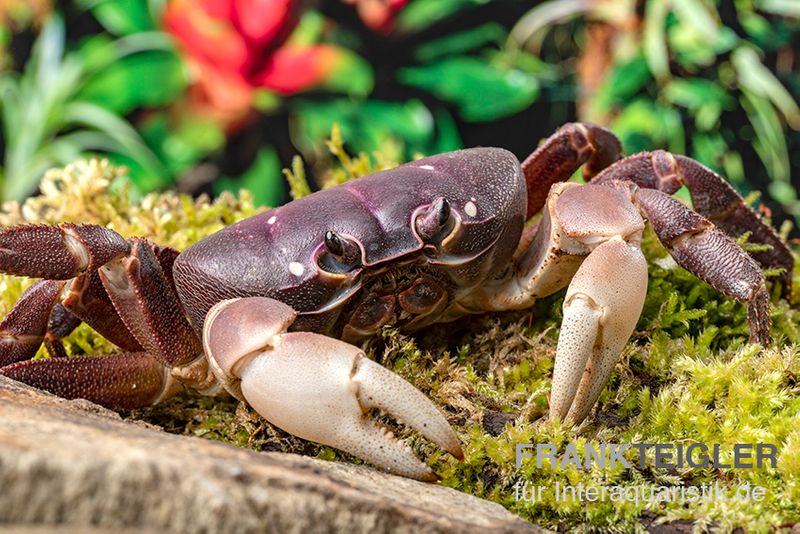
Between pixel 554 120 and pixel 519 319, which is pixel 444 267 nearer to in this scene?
pixel 519 319

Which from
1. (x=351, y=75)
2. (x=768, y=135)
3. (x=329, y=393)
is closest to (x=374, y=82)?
(x=351, y=75)

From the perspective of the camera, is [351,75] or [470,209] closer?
[470,209]

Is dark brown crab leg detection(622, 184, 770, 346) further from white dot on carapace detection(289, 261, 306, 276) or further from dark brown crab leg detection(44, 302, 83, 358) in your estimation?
dark brown crab leg detection(44, 302, 83, 358)

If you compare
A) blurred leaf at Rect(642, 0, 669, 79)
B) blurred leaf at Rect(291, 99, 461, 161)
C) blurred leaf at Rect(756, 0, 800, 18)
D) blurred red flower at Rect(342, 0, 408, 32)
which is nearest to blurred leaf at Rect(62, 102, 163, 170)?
blurred leaf at Rect(291, 99, 461, 161)

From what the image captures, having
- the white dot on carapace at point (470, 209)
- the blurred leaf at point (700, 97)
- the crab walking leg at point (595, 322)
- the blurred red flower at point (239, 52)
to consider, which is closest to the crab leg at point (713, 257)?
the crab walking leg at point (595, 322)

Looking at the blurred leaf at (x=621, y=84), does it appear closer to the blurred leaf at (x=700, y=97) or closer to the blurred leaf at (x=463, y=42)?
the blurred leaf at (x=700, y=97)

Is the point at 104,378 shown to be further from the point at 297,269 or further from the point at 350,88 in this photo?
the point at 350,88

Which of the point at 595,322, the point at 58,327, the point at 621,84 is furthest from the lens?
the point at 621,84
